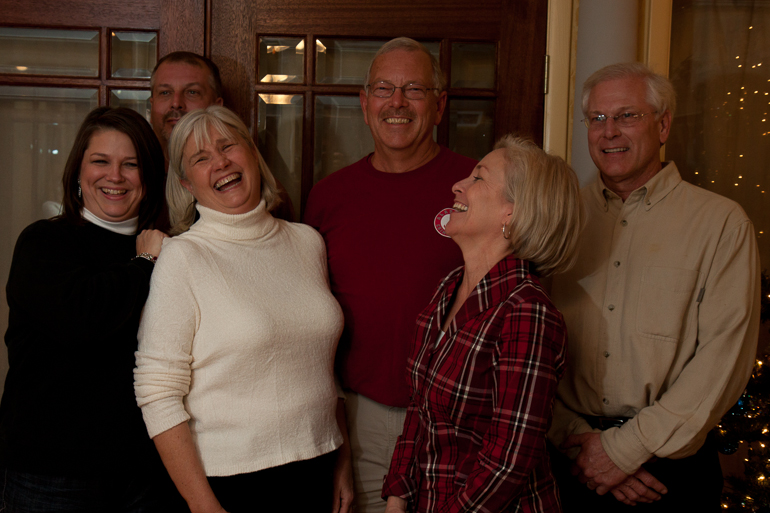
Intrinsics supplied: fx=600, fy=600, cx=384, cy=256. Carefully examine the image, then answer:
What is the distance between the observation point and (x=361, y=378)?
1.90 metres

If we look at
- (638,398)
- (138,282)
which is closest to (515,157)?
(638,398)

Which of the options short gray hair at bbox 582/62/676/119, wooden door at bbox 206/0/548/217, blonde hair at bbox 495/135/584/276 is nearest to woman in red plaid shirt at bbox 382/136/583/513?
blonde hair at bbox 495/135/584/276

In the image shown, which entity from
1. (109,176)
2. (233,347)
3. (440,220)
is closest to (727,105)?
(440,220)

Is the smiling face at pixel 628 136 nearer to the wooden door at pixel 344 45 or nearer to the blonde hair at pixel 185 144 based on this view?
the wooden door at pixel 344 45

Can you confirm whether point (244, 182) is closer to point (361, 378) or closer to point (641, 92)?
point (361, 378)

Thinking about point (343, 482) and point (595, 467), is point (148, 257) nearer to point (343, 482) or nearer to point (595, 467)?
point (343, 482)

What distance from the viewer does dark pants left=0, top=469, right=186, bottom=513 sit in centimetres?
152

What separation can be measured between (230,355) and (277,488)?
0.38 metres

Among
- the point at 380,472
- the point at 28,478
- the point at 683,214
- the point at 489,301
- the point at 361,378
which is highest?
the point at 683,214

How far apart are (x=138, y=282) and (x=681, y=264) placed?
4.76 feet

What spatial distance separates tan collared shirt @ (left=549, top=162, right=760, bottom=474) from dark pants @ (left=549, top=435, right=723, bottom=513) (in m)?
0.09

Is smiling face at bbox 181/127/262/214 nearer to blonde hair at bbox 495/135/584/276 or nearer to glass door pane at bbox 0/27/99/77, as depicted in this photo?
blonde hair at bbox 495/135/584/276

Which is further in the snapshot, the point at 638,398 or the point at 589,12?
the point at 589,12

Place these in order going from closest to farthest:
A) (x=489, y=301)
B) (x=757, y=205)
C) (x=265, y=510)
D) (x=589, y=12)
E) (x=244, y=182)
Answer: (x=489, y=301) < (x=265, y=510) < (x=244, y=182) < (x=589, y=12) < (x=757, y=205)
